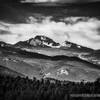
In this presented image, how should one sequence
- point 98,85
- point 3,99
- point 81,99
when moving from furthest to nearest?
point 98,85 → point 81,99 → point 3,99

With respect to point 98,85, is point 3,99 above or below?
above

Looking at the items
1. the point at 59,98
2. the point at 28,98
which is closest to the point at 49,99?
the point at 59,98

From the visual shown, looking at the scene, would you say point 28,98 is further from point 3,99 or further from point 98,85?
point 98,85

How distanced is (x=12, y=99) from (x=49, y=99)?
9827mm


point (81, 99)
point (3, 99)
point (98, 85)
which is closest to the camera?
point (3, 99)

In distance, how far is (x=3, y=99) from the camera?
142 feet

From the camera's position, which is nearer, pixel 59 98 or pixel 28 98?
pixel 28 98

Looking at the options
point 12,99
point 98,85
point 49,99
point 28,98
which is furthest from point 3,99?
point 98,85

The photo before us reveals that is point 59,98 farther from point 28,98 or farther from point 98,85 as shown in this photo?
point 98,85

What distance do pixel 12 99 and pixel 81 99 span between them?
1688cm

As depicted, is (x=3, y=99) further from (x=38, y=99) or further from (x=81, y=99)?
(x=81, y=99)

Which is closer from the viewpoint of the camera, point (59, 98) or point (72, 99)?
point (72, 99)

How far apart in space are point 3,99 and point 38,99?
8.32 m

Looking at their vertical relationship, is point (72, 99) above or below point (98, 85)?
above
